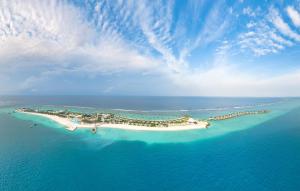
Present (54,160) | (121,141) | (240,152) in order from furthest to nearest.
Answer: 1. (121,141)
2. (240,152)
3. (54,160)

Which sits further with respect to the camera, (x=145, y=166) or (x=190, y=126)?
(x=190, y=126)

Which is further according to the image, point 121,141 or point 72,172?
point 121,141

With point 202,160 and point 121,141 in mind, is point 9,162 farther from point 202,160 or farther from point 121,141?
point 202,160

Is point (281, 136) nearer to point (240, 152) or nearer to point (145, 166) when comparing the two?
point (240, 152)

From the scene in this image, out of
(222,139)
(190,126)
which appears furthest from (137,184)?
(190,126)

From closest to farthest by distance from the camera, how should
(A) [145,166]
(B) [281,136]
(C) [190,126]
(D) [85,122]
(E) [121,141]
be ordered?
(A) [145,166] → (E) [121,141] → (B) [281,136] → (C) [190,126] → (D) [85,122]

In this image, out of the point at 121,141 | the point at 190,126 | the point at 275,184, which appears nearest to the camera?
the point at 275,184

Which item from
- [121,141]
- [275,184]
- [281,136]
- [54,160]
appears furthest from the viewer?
[281,136]

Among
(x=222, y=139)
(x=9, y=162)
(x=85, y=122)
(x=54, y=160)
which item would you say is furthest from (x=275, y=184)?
(x=85, y=122)

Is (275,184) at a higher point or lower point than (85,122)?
lower
